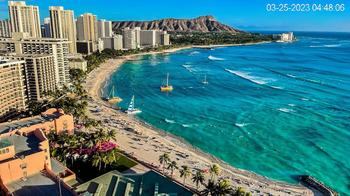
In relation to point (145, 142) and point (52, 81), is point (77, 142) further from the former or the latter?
point (52, 81)

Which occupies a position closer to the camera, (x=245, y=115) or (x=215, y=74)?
(x=245, y=115)

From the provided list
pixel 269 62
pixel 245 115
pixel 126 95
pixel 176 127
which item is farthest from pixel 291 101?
pixel 269 62

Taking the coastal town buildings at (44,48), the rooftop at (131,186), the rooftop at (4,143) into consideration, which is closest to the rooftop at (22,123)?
the rooftop at (4,143)

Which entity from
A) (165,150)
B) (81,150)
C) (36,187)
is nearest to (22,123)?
(81,150)

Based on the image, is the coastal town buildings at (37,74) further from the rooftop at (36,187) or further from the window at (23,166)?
Result: the rooftop at (36,187)

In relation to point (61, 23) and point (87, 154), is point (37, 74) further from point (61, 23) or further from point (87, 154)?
point (61, 23)

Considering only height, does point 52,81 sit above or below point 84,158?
above

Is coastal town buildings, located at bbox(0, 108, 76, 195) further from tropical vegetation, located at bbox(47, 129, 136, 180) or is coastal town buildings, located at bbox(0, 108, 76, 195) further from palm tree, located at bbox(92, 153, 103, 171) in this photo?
palm tree, located at bbox(92, 153, 103, 171)

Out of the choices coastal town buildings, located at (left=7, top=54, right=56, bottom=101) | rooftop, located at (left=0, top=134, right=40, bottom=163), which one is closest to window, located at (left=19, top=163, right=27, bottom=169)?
rooftop, located at (left=0, top=134, right=40, bottom=163)
